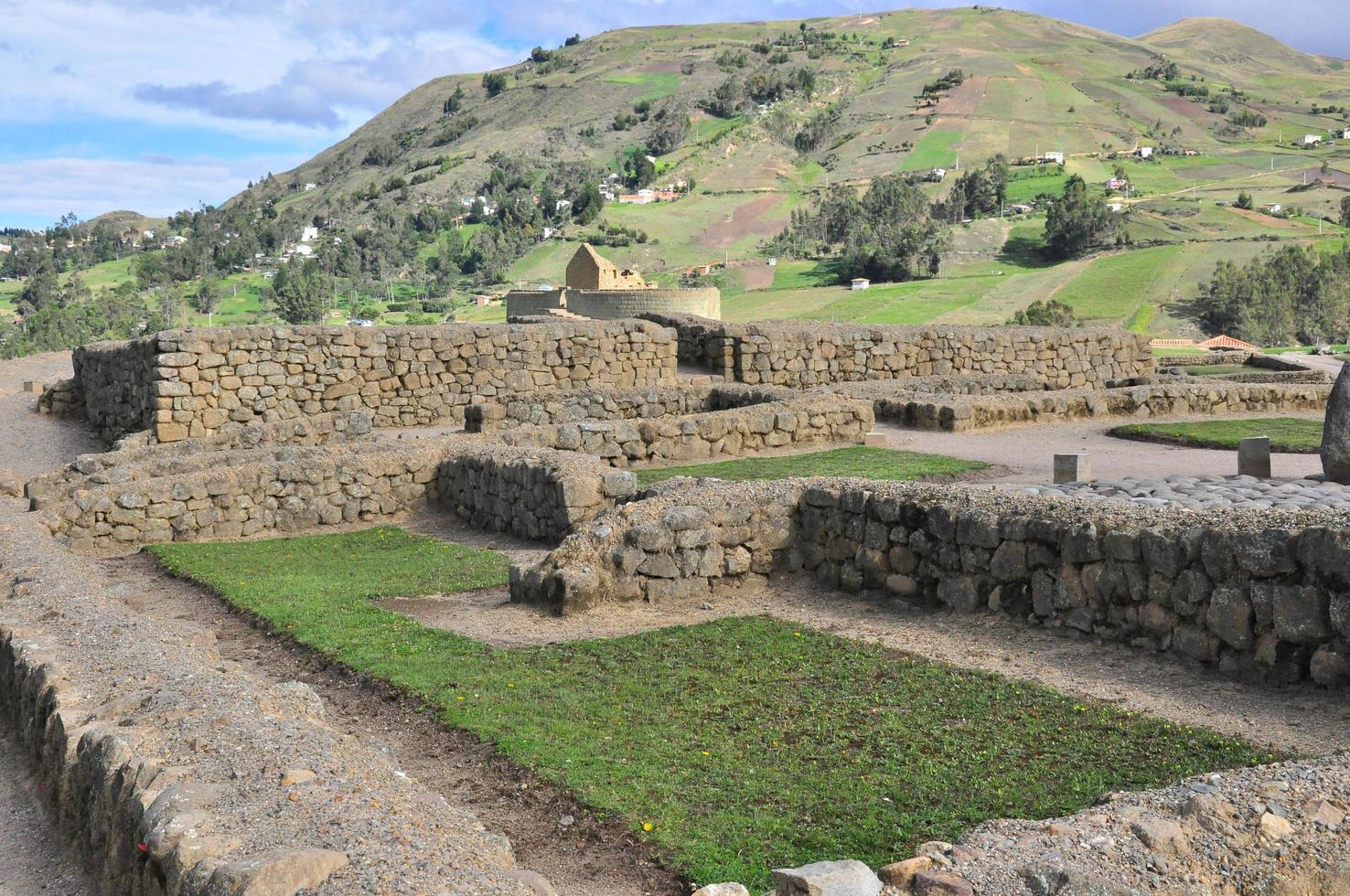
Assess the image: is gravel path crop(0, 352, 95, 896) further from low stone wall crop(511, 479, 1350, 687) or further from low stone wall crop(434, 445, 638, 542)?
low stone wall crop(434, 445, 638, 542)

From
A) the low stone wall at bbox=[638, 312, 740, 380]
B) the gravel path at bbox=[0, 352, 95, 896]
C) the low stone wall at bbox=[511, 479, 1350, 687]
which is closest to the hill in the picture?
the low stone wall at bbox=[638, 312, 740, 380]

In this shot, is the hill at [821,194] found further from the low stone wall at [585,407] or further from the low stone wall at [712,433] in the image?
the low stone wall at [712,433]

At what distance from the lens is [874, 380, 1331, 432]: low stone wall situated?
73.3 ft

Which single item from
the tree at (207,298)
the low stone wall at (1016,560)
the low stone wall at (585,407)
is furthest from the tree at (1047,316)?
the tree at (207,298)

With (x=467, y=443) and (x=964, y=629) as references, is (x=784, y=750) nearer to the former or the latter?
(x=964, y=629)

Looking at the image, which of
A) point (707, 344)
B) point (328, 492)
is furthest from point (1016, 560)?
point (707, 344)

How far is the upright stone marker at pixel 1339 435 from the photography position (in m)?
14.3

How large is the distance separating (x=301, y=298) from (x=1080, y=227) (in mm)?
59489

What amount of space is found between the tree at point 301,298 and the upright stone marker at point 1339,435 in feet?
261

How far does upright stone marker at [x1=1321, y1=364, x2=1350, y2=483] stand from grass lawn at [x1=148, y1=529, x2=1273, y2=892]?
8233 mm

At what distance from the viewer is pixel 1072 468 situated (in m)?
15.3

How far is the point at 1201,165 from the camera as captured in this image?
145500 mm

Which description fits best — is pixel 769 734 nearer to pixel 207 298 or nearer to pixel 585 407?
pixel 585 407

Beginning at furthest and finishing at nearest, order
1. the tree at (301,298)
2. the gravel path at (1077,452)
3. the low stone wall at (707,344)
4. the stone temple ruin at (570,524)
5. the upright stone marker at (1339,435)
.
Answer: the tree at (301,298)
the low stone wall at (707,344)
the gravel path at (1077,452)
the upright stone marker at (1339,435)
the stone temple ruin at (570,524)
